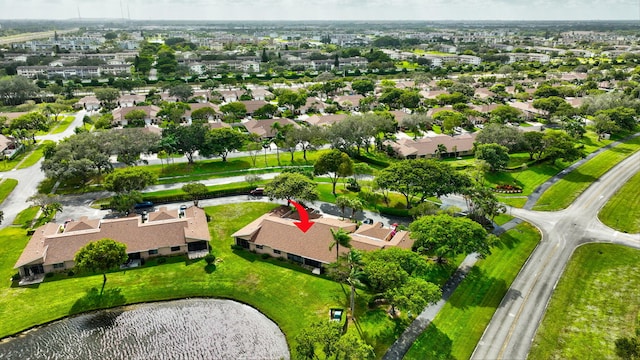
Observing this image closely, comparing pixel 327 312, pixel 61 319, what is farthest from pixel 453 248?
pixel 61 319

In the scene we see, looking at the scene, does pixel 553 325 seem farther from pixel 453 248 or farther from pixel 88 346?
pixel 88 346

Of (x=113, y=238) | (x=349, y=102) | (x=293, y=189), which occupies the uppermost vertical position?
(x=293, y=189)

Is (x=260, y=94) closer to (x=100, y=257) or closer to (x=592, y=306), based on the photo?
(x=100, y=257)

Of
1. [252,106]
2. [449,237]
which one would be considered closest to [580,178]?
[449,237]

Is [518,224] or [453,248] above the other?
[453,248]

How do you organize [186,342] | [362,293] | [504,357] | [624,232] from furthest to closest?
[624,232] → [362,293] → [186,342] → [504,357]

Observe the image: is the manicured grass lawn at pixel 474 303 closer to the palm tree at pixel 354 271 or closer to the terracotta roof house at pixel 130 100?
the palm tree at pixel 354 271
